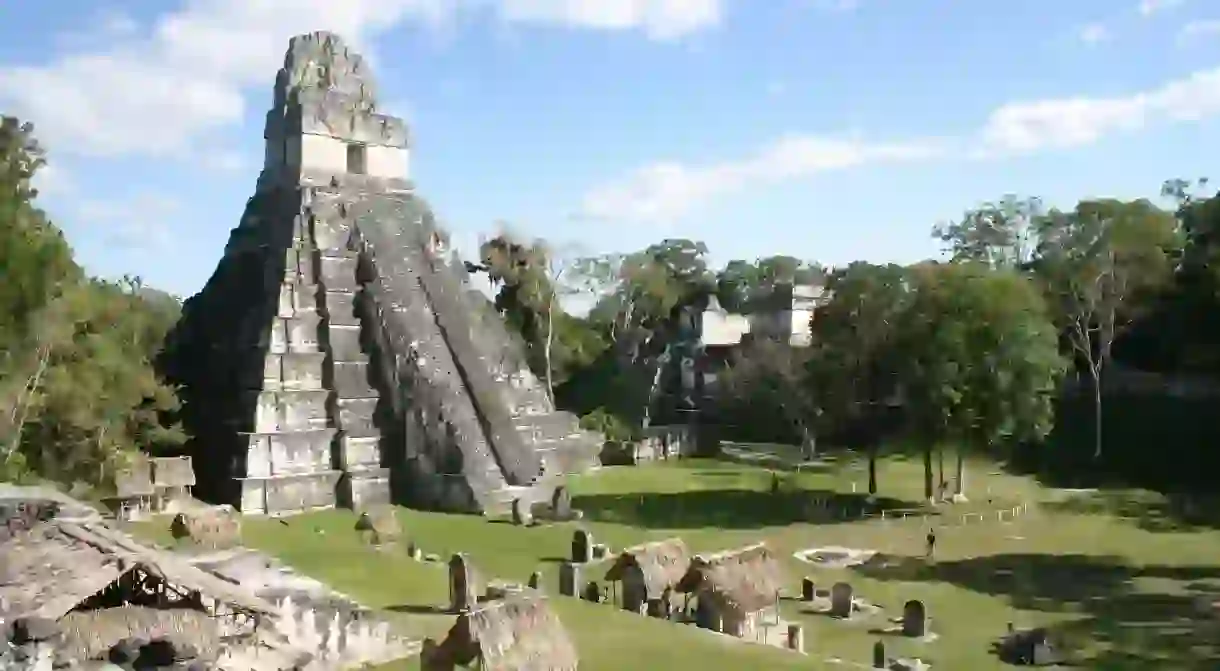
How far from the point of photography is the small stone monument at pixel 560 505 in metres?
34.1

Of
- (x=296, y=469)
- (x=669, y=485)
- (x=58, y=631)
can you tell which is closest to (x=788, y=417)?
(x=669, y=485)

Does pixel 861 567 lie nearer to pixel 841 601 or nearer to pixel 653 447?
pixel 841 601

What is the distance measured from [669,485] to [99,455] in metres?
21.7

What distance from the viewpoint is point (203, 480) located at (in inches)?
1358

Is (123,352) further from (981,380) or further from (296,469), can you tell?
(981,380)

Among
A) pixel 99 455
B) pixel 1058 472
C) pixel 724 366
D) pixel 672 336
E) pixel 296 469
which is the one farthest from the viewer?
pixel 672 336

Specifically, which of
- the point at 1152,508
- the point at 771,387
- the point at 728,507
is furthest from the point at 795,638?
the point at 771,387

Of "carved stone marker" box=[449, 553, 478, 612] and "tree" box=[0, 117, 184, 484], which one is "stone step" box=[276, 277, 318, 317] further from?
"carved stone marker" box=[449, 553, 478, 612]

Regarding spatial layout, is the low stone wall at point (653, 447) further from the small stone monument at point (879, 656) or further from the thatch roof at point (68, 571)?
the thatch roof at point (68, 571)

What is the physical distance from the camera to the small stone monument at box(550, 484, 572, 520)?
112 ft

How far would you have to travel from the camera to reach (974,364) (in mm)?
35500

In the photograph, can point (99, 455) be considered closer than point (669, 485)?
Yes

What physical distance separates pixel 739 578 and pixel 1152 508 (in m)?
22.7

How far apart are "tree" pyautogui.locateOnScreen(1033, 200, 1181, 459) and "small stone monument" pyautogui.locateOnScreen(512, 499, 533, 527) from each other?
27.4m
